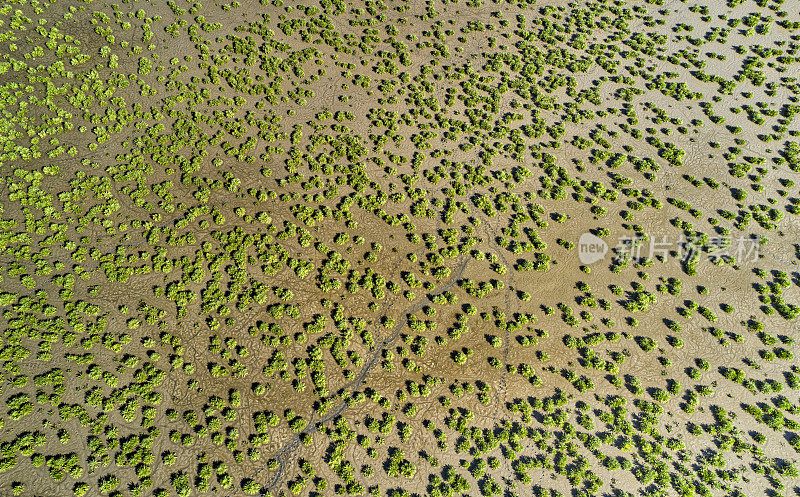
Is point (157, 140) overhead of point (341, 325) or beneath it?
overhead

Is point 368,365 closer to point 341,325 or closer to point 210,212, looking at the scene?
point 341,325

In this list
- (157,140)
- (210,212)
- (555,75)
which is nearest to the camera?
(210,212)

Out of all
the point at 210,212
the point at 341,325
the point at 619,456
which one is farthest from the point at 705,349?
the point at 210,212

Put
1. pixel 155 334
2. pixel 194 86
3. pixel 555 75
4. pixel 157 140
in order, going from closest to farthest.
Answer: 1. pixel 155 334
2. pixel 157 140
3. pixel 194 86
4. pixel 555 75

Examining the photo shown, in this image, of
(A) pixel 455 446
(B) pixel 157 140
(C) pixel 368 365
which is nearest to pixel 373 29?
(B) pixel 157 140

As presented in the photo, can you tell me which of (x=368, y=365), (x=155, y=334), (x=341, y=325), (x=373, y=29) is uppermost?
(x=373, y=29)

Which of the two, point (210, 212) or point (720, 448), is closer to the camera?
point (720, 448)
